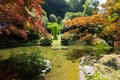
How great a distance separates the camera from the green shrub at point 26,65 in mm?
8156

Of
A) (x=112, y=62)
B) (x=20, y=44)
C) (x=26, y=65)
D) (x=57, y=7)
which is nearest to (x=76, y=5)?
(x=57, y=7)

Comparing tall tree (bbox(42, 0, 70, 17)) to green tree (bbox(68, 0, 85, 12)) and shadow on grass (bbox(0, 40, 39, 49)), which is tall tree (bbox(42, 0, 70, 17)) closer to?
green tree (bbox(68, 0, 85, 12))

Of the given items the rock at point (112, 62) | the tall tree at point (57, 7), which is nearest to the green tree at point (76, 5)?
the tall tree at point (57, 7)

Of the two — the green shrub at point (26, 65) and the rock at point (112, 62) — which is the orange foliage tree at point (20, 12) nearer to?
the green shrub at point (26, 65)

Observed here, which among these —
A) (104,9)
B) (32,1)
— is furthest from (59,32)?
(32,1)

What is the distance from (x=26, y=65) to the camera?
816 centimetres

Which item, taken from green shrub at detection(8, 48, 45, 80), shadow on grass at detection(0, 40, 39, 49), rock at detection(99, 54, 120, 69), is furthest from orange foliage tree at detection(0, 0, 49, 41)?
shadow on grass at detection(0, 40, 39, 49)

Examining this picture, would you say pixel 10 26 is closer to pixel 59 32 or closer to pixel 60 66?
pixel 60 66

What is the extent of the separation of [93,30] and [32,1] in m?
14.9

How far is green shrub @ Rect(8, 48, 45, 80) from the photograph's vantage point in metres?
8.16

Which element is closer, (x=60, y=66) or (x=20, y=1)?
(x=20, y=1)

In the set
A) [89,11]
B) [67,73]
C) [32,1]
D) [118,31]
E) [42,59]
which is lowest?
[67,73]

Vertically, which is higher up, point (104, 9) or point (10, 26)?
point (104, 9)

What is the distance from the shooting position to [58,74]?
31.0 ft
